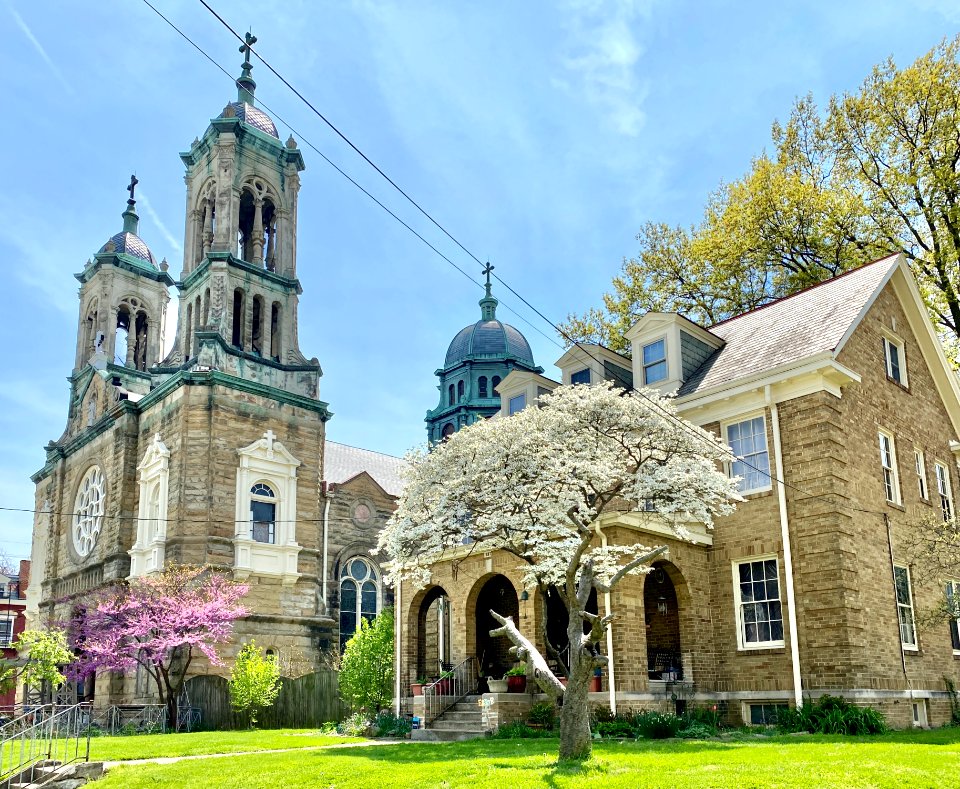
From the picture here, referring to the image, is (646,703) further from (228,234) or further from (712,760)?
(228,234)

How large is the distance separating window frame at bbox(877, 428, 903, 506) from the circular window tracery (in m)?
28.8

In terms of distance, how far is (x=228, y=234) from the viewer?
118ft

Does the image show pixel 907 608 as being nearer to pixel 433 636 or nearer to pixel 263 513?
pixel 433 636

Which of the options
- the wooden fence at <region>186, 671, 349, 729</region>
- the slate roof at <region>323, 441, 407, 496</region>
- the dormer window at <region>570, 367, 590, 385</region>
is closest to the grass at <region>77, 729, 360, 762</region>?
the wooden fence at <region>186, 671, 349, 729</region>

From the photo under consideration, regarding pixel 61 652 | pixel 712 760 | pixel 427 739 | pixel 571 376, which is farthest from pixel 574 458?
pixel 61 652

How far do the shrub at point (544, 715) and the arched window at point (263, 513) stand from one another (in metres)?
17.0

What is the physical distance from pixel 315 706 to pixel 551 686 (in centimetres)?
1872

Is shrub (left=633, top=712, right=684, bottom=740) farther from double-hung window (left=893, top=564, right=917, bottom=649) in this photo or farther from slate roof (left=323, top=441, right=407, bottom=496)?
slate roof (left=323, top=441, right=407, bottom=496)

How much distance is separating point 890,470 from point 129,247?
40.1 m

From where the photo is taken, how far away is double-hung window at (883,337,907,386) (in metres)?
22.1

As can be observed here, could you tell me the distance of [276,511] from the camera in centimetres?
3344

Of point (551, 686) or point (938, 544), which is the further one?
point (938, 544)

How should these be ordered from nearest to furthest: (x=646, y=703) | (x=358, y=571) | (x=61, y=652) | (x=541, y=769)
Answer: (x=541, y=769) < (x=646, y=703) < (x=61, y=652) < (x=358, y=571)

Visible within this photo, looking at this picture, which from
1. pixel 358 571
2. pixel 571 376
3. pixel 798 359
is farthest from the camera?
pixel 358 571
